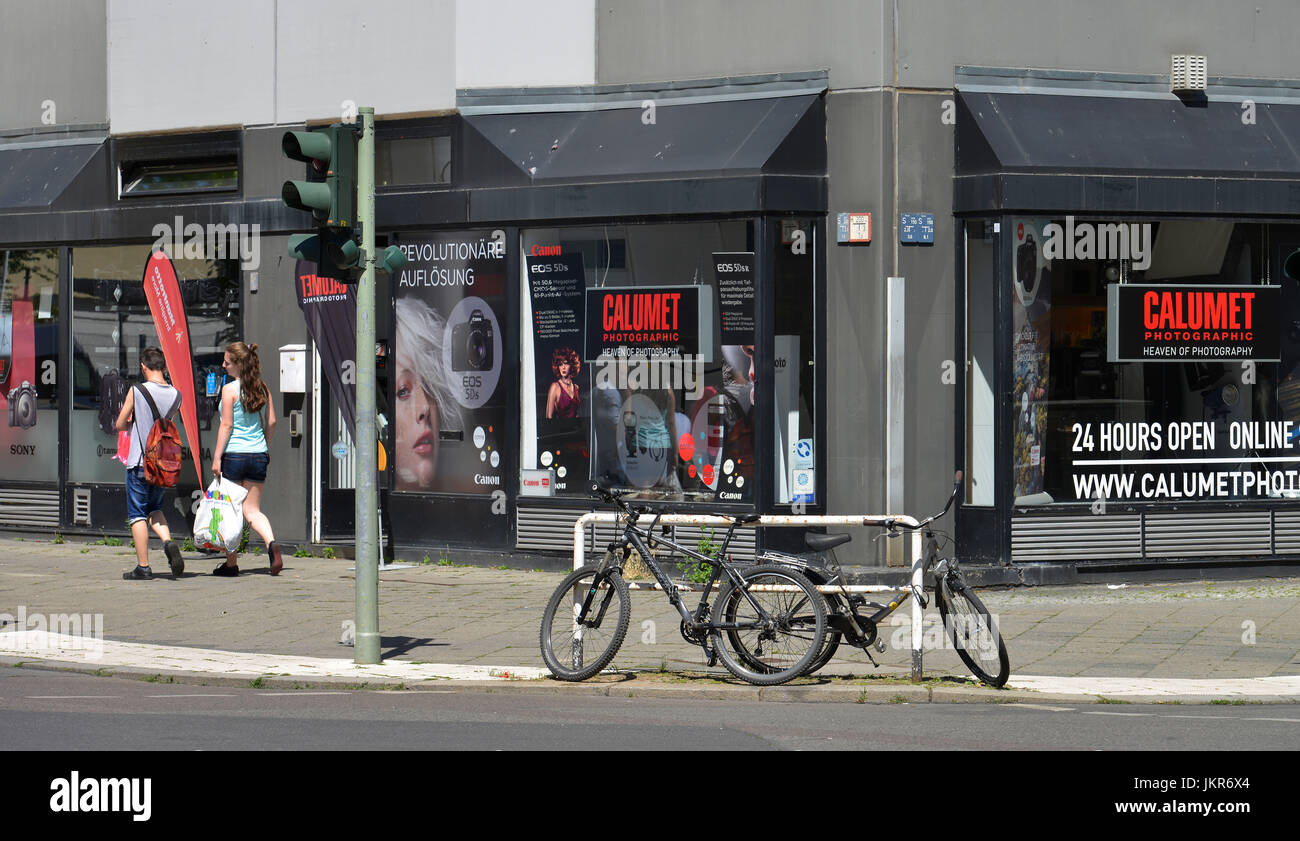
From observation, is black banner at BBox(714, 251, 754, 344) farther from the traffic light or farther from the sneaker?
the sneaker

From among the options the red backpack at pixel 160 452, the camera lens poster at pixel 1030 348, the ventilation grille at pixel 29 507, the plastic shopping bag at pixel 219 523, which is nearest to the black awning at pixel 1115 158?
the camera lens poster at pixel 1030 348

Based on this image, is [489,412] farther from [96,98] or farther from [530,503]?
[96,98]

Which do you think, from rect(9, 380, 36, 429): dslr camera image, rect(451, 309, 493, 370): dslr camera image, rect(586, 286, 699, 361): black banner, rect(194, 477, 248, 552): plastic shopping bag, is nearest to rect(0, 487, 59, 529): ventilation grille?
rect(9, 380, 36, 429): dslr camera image

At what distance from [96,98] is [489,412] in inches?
228

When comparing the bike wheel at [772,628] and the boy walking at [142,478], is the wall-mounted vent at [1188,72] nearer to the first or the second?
the bike wheel at [772,628]

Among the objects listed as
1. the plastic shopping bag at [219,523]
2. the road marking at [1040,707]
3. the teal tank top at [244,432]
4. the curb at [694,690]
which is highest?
the teal tank top at [244,432]

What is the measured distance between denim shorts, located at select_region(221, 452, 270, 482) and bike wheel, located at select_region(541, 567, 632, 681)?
5708 millimetres

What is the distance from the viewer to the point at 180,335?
16312 mm

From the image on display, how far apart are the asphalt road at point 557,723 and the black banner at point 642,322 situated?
5568mm

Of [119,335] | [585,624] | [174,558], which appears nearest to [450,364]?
[174,558]

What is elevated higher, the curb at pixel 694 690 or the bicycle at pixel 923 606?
the bicycle at pixel 923 606

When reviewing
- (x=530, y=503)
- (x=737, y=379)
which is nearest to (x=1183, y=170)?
(x=737, y=379)

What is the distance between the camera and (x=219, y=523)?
544 inches

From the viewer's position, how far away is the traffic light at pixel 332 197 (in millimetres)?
9555
